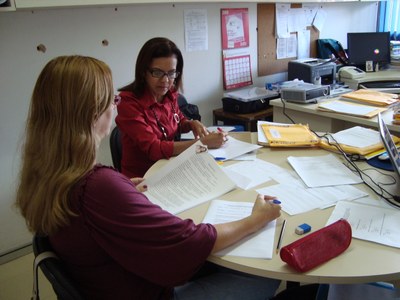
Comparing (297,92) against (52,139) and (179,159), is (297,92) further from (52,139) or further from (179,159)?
(52,139)

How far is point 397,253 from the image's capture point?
3.00ft

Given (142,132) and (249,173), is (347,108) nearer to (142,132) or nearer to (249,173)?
(249,173)

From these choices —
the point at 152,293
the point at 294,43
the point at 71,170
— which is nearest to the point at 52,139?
the point at 71,170

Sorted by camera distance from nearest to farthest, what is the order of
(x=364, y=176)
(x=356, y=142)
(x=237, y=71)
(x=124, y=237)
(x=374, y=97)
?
(x=124, y=237) < (x=364, y=176) < (x=356, y=142) < (x=374, y=97) < (x=237, y=71)

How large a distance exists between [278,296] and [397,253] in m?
0.58

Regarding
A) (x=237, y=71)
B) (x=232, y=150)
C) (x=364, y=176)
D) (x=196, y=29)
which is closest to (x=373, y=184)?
(x=364, y=176)

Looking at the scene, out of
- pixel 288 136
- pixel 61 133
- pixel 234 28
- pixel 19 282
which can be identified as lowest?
pixel 19 282

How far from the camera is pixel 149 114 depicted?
5.76ft

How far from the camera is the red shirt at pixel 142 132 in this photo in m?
1.66

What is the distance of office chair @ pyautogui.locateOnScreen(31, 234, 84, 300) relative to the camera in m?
0.84

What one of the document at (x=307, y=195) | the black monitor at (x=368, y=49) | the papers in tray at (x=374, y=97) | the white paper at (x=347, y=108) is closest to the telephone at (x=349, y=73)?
the black monitor at (x=368, y=49)

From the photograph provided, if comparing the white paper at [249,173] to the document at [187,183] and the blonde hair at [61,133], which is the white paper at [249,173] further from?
the blonde hair at [61,133]

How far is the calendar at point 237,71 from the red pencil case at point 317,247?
2149 mm

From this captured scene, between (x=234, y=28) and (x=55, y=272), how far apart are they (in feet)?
8.06
